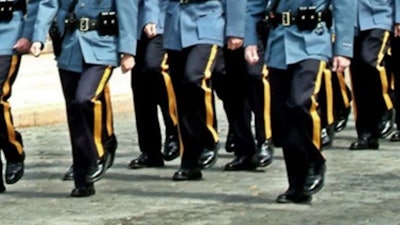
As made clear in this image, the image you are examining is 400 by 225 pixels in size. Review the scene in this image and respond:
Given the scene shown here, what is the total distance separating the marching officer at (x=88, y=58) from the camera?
423 inches

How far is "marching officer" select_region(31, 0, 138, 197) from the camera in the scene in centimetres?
1074

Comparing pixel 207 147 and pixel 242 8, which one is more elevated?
pixel 242 8

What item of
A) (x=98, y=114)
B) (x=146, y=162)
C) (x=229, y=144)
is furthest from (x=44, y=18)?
(x=229, y=144)

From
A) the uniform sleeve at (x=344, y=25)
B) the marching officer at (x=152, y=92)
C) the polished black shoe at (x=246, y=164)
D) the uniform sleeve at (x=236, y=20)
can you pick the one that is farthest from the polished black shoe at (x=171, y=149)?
Result: the uniform sleeve at (x=344, y=25)

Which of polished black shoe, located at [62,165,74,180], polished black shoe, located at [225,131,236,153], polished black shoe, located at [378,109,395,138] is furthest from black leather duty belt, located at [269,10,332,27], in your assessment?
polished black shoe, located at [378,109,395,138]

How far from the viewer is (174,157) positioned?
12.5 metres

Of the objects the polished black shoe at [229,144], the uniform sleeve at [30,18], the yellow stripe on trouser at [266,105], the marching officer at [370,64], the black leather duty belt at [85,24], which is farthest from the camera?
the marching officer at [370,64]

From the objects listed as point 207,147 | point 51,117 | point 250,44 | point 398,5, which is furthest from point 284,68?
point 51,117

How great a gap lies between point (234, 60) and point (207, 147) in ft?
3.20

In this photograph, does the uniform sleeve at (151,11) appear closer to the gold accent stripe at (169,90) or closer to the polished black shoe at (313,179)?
the gold accent stripe at (169,90)

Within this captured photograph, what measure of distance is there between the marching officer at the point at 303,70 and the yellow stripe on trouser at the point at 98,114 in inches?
42.1

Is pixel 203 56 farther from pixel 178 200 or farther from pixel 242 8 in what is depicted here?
pixel 178 200

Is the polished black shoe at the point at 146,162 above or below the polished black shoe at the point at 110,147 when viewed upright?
below

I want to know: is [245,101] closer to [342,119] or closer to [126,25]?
[126,25]
